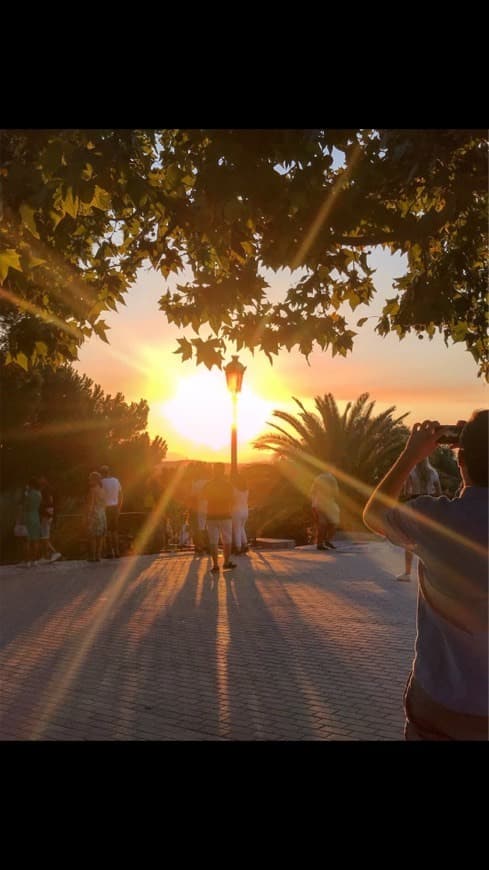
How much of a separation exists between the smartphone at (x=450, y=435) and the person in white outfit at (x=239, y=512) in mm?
14684

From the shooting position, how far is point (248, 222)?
206 inches

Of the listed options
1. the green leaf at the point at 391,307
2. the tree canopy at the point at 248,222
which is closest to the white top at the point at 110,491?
the tree canopy at the point at 248,222

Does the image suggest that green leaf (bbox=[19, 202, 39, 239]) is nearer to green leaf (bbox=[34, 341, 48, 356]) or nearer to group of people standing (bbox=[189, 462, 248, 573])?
green leaf (bbox=[34, 341, 48, 356])

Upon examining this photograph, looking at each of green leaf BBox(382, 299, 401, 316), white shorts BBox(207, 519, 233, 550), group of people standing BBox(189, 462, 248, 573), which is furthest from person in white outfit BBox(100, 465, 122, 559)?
green leaf BBox(382, 299, 401, 316)

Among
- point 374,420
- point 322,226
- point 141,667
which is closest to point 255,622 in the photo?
point 141,667

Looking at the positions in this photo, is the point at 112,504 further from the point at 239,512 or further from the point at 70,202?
the point at 70,202

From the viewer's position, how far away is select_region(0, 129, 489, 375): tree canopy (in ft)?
15.3

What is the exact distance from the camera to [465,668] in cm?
249

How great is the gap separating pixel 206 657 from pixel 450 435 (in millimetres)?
5636

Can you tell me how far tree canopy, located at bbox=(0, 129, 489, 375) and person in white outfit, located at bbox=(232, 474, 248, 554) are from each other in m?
9.91

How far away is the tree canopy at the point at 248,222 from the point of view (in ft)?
15.3
